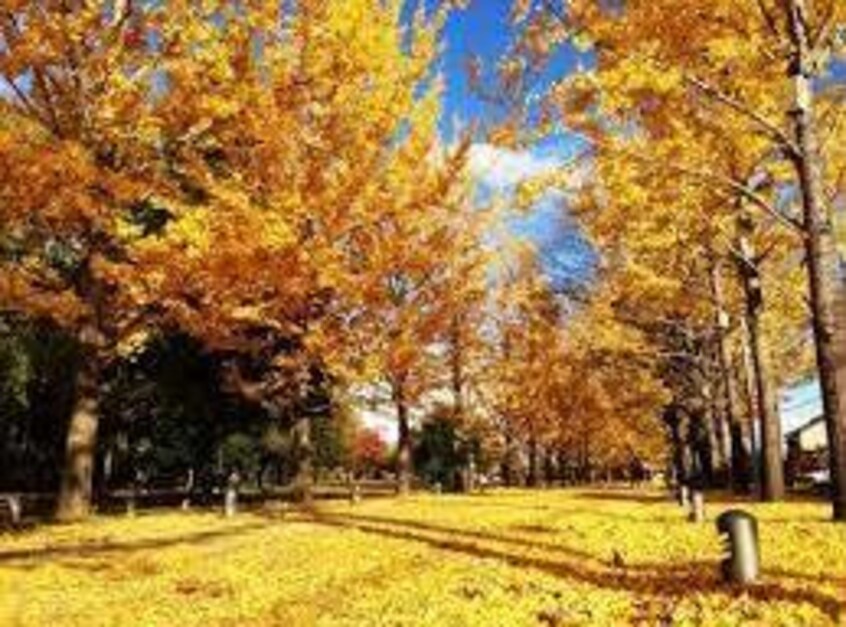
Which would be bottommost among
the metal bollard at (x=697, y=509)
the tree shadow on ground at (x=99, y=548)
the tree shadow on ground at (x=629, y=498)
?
the tree shadow on ground at (x=99, y=548)

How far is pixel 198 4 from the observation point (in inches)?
871

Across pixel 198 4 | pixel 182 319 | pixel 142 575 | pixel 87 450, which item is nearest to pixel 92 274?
pixel 182 319

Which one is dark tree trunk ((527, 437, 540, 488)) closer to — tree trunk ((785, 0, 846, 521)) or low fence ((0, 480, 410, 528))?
low fence ((0, 480, 410, 528))

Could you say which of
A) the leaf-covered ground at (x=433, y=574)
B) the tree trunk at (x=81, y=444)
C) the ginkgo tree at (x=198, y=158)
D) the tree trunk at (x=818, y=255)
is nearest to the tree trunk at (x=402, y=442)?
the ginkgo tree at (x=198, y=158)

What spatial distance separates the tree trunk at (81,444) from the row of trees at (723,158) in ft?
34.3

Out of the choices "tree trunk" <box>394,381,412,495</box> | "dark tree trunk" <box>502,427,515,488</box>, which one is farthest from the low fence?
"dark tree trunk" <box>502,427,515,488</box>

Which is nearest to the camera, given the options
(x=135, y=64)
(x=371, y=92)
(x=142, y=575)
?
(x=142, y=575)

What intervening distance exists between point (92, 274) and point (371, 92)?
6.53m

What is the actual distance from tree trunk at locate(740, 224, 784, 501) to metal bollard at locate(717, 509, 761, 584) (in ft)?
42.3

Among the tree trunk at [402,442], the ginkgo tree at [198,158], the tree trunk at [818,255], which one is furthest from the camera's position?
the tree trunk at [402,442]

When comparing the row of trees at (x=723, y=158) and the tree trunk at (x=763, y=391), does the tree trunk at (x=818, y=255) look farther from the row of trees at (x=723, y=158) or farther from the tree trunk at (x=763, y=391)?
the tree trunk at (x=763, y=391)

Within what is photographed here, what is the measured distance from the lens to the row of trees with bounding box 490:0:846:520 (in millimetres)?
15500

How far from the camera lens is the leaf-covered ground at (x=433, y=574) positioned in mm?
10609

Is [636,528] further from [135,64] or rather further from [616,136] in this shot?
[135,64]
